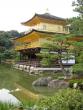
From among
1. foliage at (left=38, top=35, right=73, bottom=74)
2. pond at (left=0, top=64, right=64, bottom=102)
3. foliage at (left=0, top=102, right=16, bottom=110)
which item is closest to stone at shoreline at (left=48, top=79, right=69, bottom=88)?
pond at (left=0, top=64, right=64, bottom=102)

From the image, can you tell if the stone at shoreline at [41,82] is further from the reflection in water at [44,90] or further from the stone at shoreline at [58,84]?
the reflection in water at [44,90]

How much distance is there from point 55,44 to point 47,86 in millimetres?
5713

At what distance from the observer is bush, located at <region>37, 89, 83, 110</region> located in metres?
6.30

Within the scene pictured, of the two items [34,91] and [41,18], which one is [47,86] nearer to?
[34,91]

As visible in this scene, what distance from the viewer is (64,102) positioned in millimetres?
6355

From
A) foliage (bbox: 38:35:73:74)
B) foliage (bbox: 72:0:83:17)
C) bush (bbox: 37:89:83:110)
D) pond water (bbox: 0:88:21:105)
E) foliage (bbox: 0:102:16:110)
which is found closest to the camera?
foliage (bbox: 0:102:16:110)

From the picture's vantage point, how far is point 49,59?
2228 cm

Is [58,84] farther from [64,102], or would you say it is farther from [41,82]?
[64,102]

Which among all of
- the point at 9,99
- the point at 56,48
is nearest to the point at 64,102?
the point at 9,99

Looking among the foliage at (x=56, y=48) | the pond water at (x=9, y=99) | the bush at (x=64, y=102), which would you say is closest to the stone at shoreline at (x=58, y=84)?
the foliage at (x=56, y=48)

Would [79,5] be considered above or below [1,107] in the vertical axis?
above

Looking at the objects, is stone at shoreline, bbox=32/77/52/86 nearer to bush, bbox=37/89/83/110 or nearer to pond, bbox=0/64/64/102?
pond, bbox=0/64/64/102

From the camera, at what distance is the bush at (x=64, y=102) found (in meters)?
6.30

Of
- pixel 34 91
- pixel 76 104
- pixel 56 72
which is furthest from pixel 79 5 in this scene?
pixel 56 72
